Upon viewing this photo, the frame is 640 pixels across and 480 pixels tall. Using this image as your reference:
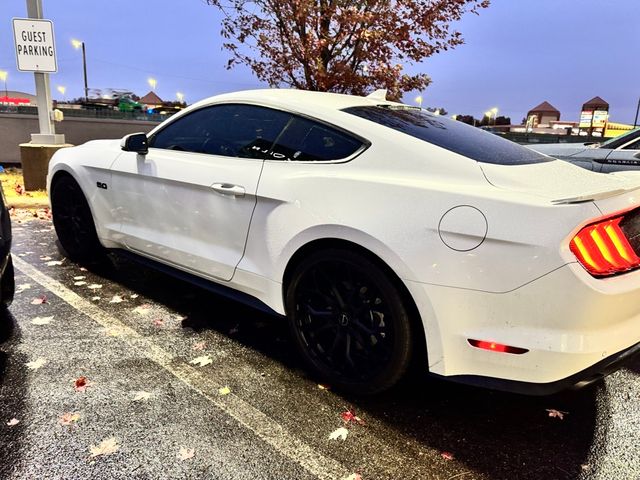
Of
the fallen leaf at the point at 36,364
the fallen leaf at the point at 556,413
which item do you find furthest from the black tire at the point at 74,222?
the fallen leaf at the point at 556,413

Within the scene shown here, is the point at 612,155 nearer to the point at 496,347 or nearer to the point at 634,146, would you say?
the point at 634,146

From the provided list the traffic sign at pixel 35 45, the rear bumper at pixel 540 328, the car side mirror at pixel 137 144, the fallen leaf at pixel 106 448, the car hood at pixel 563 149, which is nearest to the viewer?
the rear bumper at pixel 540 328

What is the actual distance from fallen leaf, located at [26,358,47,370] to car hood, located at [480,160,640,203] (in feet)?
8.69

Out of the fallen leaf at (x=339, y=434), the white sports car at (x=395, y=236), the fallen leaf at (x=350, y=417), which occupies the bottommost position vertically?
the fallen leaf at (x=339, y=434)

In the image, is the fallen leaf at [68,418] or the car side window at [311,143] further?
the car side window at [311,143]

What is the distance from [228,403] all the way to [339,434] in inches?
23.6

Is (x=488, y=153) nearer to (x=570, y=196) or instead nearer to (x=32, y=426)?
(x=570, y=196)

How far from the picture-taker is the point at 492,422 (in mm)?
2512

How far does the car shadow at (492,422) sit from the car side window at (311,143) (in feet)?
3.99

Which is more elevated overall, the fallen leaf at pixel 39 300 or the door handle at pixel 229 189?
the door handle at pixel 229 189

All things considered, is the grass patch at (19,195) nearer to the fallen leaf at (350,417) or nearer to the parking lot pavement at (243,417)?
the parking lot pavement at (243,417)

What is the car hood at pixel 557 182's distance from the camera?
2.08 metres

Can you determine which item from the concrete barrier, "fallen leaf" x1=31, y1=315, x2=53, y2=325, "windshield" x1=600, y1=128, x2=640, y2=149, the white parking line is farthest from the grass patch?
"windshield" x1=600, y1=128, x2=640, y2=149

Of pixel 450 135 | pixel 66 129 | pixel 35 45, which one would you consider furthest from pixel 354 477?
pixel 66 129
